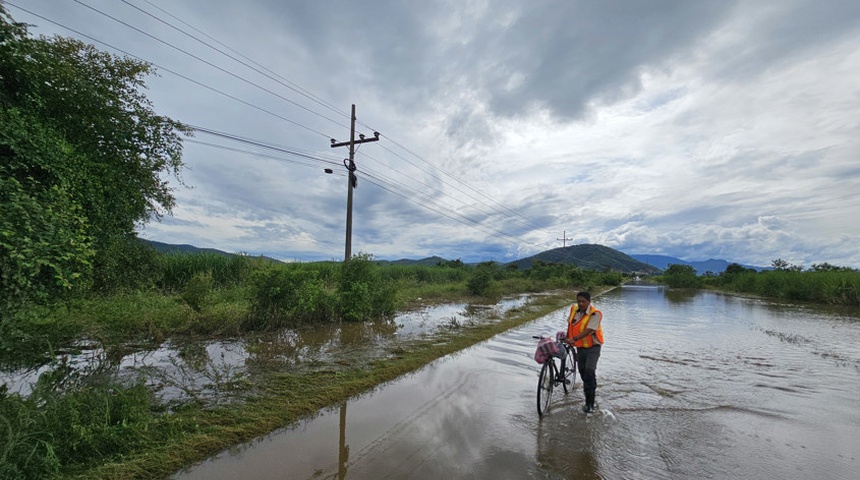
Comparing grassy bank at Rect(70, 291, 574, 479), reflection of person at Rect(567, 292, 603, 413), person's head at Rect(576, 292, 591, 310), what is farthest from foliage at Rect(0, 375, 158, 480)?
person's head at Rect(576, 292, 591, 310)

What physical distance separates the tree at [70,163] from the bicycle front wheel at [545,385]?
19.8ft

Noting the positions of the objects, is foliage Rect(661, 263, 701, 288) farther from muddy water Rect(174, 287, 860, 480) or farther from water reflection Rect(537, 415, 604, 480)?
water reflection Rect(537, 415, 604, 480)

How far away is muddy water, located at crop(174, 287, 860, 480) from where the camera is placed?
403 cm

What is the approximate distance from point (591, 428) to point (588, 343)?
1.23m

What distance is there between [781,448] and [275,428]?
6.69m

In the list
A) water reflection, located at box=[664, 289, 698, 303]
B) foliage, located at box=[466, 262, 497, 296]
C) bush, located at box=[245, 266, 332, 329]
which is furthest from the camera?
water reflection, located at box=[664, 289, 698, 303]

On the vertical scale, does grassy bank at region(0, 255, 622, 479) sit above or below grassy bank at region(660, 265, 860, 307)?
below

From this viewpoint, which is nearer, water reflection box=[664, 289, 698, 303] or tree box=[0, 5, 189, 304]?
tree box=[0, 5, 189, 304]

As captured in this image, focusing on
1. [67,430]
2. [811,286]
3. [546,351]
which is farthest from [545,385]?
[811,286]

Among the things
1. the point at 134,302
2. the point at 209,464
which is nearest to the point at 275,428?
the point at 209,464

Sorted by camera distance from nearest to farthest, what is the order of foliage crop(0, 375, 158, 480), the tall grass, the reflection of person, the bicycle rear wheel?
foliage crop(0, 375, 158, 480), the reflection of person, the bicycle rear wheel, the tall grass

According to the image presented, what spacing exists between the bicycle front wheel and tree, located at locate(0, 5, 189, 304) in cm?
604

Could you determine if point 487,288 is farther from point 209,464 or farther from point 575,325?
point 209,464

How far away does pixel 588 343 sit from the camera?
18.9ft
